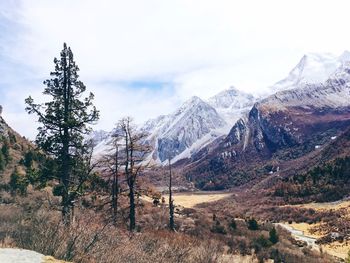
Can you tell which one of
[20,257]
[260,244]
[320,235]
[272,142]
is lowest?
[320,235]

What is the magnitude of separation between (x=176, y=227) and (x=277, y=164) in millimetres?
120946

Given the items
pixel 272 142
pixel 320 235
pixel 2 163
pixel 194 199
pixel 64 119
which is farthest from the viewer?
pixel 272 142

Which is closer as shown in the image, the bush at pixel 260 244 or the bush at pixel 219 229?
the bush at pixel 260 244

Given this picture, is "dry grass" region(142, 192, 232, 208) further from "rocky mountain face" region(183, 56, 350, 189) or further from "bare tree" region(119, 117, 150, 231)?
"bare tree" region(119, 117, 150, 231)

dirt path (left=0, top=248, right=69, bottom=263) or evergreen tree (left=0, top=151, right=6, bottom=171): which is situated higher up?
evergreen tree (left=0, top=151, right=6, bottom=171)

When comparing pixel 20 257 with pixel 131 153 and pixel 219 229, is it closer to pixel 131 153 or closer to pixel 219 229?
pixel 131 153

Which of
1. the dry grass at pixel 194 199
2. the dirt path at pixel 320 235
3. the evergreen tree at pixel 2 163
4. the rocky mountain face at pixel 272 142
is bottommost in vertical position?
the dirt path at pixel 320 235

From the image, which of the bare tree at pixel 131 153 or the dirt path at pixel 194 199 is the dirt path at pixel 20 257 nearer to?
the bare tree at pixel 131 153

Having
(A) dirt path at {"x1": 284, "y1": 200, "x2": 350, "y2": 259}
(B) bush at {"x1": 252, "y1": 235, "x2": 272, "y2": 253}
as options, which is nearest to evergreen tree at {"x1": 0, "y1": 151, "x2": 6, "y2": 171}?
(B) bush at {"x1": 252, "y1": 235, "x2": 272, "y2": 253}

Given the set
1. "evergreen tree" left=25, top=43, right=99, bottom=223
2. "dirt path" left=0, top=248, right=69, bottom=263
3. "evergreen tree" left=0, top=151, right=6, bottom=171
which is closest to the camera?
"dirt path" left=0, top=248, right=69, bottom=263

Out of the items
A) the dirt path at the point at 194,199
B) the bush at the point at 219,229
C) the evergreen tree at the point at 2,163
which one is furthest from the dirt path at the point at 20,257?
the dirt path at the point at 194,199

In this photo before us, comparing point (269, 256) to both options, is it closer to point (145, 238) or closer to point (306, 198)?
point (145, 238)

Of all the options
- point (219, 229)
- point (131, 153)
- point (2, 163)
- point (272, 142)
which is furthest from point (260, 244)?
point (272, 142)

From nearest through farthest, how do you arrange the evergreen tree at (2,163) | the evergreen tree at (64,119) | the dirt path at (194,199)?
the evergreen tree at (64,119), the evergreen tree at (2,163), the dirt path at (194,199)
